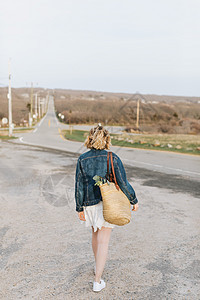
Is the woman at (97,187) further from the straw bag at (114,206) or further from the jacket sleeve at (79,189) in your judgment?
the straw bag at (114,206)

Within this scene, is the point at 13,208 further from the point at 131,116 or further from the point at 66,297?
the point at 131,116

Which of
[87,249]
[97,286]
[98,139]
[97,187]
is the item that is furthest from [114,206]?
[87,249]

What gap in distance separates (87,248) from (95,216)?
4.68 feet

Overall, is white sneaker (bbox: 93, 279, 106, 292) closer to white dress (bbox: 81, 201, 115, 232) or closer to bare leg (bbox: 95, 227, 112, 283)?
bare leg (bbox: 95, 227, 112, 283)

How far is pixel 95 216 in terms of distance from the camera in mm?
3629

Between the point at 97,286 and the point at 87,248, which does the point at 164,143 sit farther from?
the point at 97,286

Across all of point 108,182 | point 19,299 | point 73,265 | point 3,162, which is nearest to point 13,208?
point 73,265

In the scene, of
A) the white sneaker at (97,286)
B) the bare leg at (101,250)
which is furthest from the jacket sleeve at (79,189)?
the white sneaker at (97,286)

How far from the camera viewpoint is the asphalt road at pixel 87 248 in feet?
12.0

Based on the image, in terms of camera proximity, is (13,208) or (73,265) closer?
(73,265)

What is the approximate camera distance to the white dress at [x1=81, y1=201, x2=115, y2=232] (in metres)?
3.56

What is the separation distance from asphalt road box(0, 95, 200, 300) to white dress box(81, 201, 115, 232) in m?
0.79

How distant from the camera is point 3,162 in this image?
45.7ft

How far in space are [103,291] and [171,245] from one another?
1.73 m
